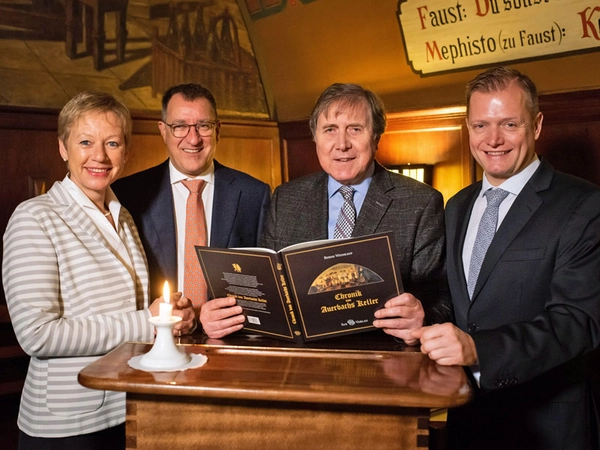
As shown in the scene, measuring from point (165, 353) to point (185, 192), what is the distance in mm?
1574

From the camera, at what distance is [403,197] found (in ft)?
9.79

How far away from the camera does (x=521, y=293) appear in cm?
260

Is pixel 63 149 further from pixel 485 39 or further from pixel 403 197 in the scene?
pixel 485 39

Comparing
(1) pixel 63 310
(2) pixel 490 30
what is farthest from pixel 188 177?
(2) pixel 490 30

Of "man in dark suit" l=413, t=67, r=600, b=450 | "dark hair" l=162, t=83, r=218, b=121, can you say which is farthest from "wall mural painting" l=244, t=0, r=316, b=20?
"man in dark suit" l=413, t=67, r=600, b=450

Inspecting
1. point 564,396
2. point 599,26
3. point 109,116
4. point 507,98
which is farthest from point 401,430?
point 599,26

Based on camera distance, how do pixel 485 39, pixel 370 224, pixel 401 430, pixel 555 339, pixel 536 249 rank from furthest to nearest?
pixel 485 39
pixel 370 224
pixel 536 249
pixel 555 339
pixel 401 430

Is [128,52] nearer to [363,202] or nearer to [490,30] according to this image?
[490,30]

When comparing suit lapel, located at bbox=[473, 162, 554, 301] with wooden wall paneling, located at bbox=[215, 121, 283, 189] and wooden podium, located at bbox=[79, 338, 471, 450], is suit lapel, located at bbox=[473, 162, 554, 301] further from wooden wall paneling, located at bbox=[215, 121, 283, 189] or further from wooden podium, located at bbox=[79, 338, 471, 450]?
wooden wall paneling, located at bbox=[215, 121, 283, 189]

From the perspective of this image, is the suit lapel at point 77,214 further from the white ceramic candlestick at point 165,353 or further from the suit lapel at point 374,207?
the suit lapel at point 374,207

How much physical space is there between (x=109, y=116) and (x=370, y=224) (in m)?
1.14

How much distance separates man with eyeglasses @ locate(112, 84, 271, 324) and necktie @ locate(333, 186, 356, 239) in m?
0.70

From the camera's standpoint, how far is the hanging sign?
4.44 m

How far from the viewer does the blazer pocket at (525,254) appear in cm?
256
